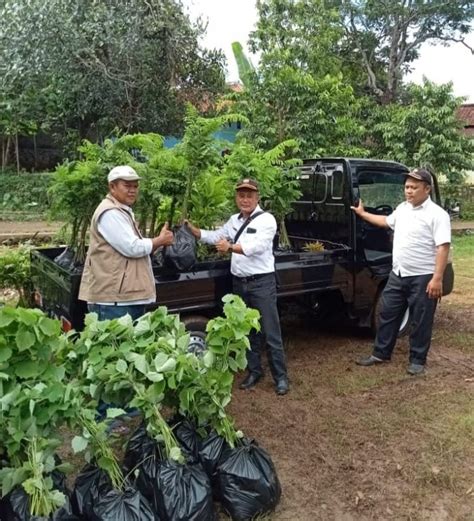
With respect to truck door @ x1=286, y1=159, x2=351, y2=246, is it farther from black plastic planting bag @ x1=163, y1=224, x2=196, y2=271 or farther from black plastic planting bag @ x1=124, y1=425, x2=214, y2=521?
black plastic planting bag @ x1=124, y1=425, x2=214, y2=521

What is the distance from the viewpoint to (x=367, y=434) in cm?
371

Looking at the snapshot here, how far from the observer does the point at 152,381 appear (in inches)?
99.5

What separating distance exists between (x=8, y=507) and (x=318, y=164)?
4.26 m

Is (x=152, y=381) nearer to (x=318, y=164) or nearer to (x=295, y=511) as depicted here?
(x=295, y=511)

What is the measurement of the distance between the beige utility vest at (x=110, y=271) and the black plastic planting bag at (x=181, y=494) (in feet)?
4.03

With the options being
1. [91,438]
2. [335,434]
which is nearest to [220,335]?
[91,438]

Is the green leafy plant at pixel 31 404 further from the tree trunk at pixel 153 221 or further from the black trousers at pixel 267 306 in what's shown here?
the tree trunk at pixel 153 221

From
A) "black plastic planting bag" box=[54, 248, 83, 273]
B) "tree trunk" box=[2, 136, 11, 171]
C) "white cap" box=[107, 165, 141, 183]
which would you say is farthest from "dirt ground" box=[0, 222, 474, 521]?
"tree trunk" box=[2, 136, 11, 171]

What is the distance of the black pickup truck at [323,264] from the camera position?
4.23 m

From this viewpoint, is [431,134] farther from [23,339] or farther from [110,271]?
[23,339]

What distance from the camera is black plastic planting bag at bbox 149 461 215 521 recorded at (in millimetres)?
2490

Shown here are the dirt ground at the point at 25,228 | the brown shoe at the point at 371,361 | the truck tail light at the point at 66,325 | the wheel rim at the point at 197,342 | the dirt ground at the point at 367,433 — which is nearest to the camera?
the dirt ground at the point at 367,433

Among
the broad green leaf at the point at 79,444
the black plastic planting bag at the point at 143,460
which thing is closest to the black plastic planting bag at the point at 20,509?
the broad green leaf at the point at 79,444

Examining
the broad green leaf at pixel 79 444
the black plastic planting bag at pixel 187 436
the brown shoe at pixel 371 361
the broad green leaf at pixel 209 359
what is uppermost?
the broad green leaf at pixel 209 359
